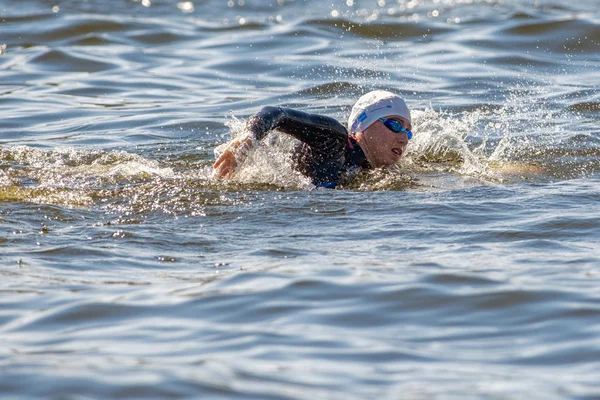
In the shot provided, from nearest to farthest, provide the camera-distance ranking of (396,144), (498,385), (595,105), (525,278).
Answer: (498,385)
(525,278)
(396,144)
(595,105)

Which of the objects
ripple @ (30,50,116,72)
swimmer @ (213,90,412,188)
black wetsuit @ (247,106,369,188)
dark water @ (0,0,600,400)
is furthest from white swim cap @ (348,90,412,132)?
ripple @ (30,50,116,72)

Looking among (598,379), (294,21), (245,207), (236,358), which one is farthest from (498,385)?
(294,21)

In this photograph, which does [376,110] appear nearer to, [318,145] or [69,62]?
[318,145]

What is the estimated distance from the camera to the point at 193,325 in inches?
196

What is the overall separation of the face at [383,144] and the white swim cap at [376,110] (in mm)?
46

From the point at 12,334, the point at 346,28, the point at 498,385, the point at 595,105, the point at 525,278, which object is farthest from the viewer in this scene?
the point at 346,28

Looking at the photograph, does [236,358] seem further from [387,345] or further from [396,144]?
[396,144]

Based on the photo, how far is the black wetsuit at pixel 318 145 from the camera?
8594 millimetres

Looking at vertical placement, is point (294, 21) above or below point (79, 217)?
above

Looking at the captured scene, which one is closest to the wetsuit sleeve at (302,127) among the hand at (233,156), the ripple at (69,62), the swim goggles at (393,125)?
the hand at (233,156)

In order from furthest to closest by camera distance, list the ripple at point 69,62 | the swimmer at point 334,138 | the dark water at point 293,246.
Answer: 1. the ripple at point 69,62
2. the swimmer at point 334,138
3. the dark water at point 293,246

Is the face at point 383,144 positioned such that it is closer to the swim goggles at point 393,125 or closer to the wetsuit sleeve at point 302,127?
the swim goggles at point 393,125

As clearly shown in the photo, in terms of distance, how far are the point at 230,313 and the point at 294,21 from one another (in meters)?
15.8

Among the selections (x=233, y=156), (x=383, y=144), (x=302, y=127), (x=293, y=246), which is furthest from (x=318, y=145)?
(x=293, y=246)
